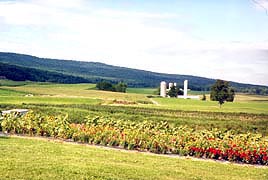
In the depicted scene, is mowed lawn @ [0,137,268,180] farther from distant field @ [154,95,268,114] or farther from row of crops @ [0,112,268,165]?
distant field @ [154,95,268,114]

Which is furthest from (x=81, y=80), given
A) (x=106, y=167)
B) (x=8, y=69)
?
(x=106, y=167)

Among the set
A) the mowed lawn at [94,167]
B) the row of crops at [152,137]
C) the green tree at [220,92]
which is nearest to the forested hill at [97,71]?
the green tree at [220,92]

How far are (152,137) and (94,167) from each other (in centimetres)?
558

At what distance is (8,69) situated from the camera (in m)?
78.9

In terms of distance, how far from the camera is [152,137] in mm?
14422

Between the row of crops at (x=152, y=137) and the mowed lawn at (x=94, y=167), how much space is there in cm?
179

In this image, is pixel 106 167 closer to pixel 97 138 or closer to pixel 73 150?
pixel 73 150

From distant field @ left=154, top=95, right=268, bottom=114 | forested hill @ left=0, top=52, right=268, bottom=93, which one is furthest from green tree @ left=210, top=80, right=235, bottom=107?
forested hill @ left=0, top=52, right=268, bottom=93

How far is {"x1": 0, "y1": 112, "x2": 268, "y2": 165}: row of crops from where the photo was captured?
13.6 meters

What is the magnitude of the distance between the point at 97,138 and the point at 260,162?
5003mm

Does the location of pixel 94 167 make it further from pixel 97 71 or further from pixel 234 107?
pixel 97 71

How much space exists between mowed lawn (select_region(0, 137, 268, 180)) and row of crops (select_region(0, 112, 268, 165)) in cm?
179

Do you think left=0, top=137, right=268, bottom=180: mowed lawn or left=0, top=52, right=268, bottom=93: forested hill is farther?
left=0, top=52, right=268, bottom=93: forested hill

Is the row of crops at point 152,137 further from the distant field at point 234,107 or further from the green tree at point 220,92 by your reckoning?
the green tree at point 220,92
